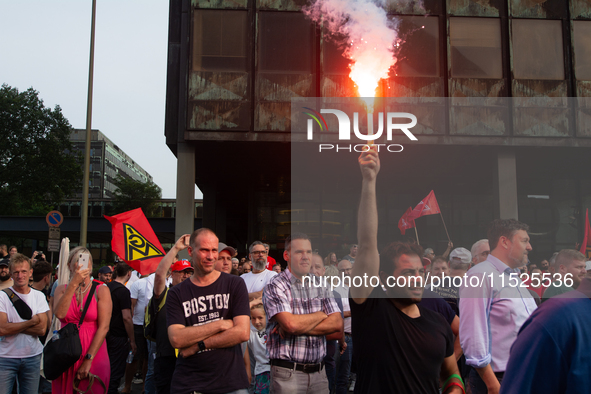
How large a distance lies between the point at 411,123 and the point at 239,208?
1306 centimetres

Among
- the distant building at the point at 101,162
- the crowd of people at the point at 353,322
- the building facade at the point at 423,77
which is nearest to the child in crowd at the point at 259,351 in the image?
the crowd of people at the point at 353,322

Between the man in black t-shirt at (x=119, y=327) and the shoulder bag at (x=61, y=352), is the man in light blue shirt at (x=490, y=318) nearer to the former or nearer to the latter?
the shoulder bag at (x=61, y=352)

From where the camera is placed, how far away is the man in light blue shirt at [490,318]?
376 centimetres

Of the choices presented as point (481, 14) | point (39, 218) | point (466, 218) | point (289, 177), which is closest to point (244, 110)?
point (289, 177)

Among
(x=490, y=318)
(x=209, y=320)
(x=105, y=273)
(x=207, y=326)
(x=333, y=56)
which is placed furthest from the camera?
(x=333, y=56)

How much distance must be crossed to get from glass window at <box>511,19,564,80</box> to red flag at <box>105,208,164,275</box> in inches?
499

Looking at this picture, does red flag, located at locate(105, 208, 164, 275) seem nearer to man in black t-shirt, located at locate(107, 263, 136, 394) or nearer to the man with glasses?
man in black t-shirt, located at locate(107, 263, 136, 394)

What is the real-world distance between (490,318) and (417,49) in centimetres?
1278

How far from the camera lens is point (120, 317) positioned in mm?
6836

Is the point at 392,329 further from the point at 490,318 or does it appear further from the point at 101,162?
the point at 101,162

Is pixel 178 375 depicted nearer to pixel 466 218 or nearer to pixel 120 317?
pixel 120 317

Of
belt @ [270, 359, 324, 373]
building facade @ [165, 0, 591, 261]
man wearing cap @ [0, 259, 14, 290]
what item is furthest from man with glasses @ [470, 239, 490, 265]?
building facade @ [165, 0, 591, 261]

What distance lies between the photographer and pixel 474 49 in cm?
1541

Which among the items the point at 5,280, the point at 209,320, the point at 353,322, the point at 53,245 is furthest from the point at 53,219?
the point at 353,322
